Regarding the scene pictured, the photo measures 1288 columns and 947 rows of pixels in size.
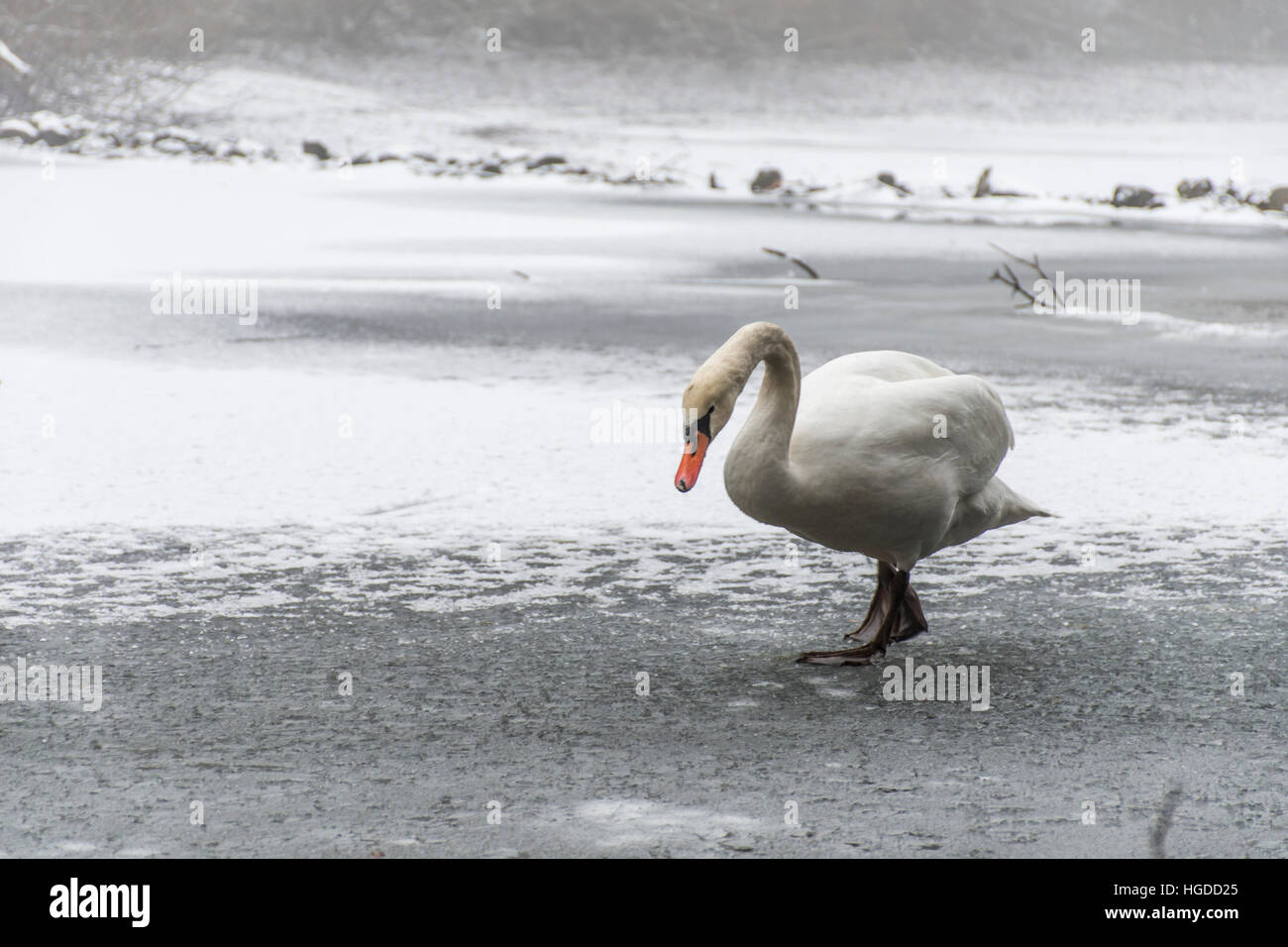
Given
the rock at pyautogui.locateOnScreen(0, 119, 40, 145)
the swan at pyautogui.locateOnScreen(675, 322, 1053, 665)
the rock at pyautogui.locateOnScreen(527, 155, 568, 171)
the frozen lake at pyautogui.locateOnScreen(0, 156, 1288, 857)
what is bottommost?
the frozen lake at pyautogui.locateOnScreen(0, 156, 1288, 857)

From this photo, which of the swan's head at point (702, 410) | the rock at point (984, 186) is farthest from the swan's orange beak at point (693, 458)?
the rock at point (984, 186)

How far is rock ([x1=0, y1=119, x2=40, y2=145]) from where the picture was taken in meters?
38.1

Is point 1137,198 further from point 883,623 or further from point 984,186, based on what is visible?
point 883,623

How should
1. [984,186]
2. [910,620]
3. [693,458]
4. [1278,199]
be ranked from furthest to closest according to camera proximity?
[984,186], [1278,199], [910,620], [693,458]

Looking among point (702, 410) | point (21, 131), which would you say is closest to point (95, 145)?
point (21, 131)

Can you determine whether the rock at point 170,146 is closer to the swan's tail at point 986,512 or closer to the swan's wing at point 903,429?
the swan's tail at point 986,512

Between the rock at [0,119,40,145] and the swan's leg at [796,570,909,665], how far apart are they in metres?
36.0

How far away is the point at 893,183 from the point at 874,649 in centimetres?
2846

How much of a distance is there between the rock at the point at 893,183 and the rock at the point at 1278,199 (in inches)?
240

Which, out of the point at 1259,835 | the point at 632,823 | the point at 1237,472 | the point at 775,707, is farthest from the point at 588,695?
the point at 1237,472

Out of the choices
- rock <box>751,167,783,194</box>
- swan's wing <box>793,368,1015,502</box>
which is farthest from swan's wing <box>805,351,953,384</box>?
rock <box>751,167,783,194</box>

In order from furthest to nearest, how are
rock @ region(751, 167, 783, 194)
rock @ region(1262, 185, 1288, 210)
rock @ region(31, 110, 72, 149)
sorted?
rock @ region(31, 110, 72, 149)
rock @ region(751, 167, 783, 194)
rock @ region(1262, 185, 1288, 210)

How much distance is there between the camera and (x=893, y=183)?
32906mm

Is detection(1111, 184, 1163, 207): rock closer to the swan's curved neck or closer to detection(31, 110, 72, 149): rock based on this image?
detection(31, 110, 72, 149): rock
